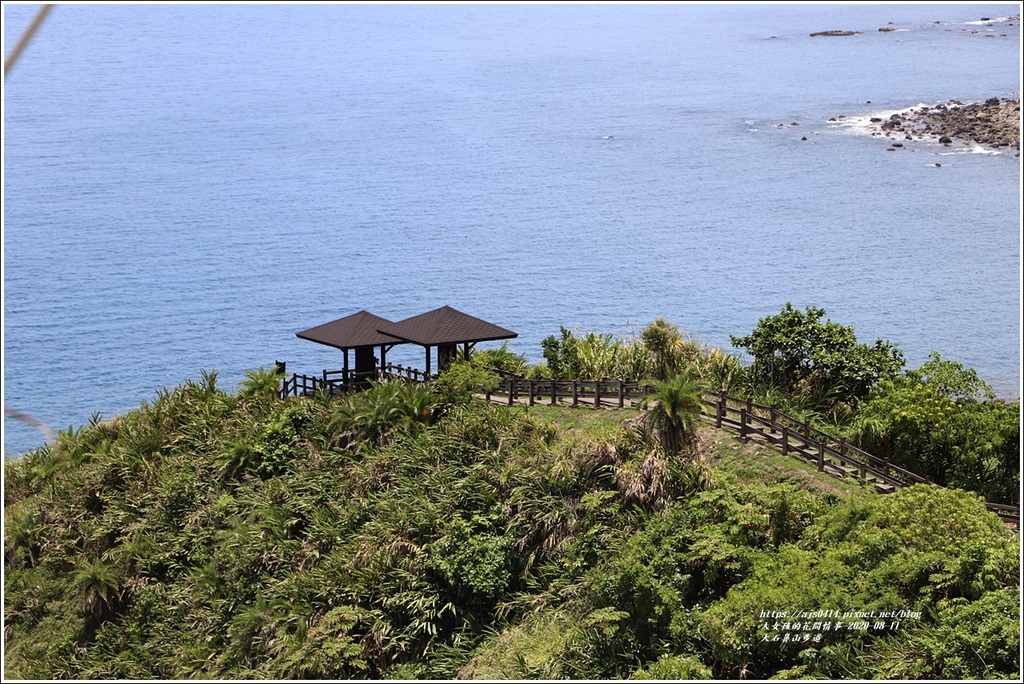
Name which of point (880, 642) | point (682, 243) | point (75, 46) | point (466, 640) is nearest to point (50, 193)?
point (75, 46)

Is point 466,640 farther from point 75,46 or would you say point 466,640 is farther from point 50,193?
point 75,46

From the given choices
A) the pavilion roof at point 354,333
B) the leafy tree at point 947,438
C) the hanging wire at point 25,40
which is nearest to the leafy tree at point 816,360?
the leafy tree at point 947,438

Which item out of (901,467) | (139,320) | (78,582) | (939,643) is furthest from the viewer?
(139,320)

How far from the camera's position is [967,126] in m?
77.8

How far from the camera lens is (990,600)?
17.2 metres

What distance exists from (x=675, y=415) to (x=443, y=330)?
26.7ft

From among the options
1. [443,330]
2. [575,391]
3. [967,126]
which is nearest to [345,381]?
[443,330]

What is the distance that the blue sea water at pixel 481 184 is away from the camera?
6125 cm

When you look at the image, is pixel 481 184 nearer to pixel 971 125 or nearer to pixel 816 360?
pixel 971 125

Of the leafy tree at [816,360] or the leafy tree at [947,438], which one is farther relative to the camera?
the leafy tree at [816,360]

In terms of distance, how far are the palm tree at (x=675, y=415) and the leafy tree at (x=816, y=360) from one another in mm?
5052

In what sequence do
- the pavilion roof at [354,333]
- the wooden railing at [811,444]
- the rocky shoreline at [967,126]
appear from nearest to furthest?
the wooden railing at [811,444]
the pavilion roof at [354,333]
the rocky shoreline at [967,126]

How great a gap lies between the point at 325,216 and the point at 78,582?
5571 centimetres

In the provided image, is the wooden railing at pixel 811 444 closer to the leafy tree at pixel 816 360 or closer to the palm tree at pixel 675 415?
the palm tree at pixel 675 415
